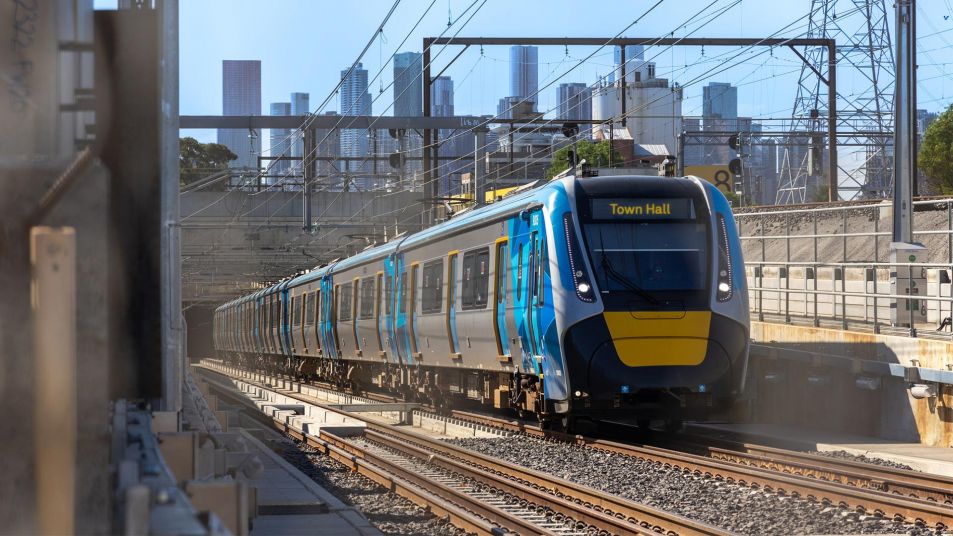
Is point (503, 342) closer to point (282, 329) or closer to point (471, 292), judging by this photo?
point (471, 292)

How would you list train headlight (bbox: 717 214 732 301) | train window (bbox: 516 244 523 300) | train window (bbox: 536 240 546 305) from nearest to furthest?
1. train headlight (bbox: 717 214 732 301)
2. train window (bbox: 536 240 546 305)
3. train window (bbox: 516 244 523 300)

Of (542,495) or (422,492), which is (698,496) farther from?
(422,492)

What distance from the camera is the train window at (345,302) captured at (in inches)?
1143

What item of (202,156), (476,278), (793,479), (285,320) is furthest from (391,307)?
(202,156)

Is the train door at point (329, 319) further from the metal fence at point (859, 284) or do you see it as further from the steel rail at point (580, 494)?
the steel rail at point (580, 494)

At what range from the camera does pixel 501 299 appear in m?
16.6

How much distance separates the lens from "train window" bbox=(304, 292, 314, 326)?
3538 centimetres

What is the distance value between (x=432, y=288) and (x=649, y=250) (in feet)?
21.5

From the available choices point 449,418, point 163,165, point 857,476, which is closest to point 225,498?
point 163,165

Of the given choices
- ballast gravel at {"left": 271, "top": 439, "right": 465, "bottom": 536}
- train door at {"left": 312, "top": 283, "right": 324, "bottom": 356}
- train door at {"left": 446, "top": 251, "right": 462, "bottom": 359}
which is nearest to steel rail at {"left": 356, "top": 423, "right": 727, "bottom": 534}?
ballast gravel at {"left": 271, "top": 439, "right": 465, "bottom": 536}

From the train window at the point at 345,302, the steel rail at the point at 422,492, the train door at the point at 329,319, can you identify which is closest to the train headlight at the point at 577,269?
the steel rail at the point at 422,492

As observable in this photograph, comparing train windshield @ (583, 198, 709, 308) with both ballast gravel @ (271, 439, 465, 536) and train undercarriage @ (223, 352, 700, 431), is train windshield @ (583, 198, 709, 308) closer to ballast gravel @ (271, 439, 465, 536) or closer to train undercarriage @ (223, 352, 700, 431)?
train undercarriage @ (223, 352, 700, 431)

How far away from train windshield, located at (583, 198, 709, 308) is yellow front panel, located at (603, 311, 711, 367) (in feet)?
0.44

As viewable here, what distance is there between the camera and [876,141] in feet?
180
